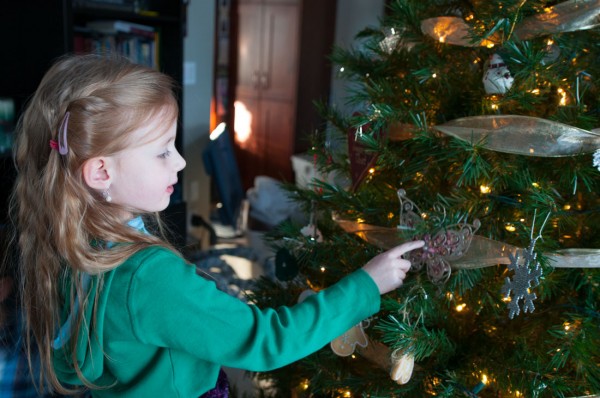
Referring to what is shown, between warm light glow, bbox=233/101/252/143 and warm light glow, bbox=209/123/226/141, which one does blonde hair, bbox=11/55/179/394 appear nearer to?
warm light glow, bbox=209/123/226/141

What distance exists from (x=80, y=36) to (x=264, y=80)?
199 centimetres

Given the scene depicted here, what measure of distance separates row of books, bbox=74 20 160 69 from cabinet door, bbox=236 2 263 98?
1693mm

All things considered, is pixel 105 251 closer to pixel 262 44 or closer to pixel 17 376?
pixel 17 376

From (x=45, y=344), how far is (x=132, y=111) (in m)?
0.41

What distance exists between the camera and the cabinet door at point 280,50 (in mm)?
4266

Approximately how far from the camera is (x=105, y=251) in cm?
89

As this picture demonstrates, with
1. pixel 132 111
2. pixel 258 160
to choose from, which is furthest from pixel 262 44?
pixel 132 111

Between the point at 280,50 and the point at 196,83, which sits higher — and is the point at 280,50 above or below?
above

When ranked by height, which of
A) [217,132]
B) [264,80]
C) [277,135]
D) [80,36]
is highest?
[80,36]

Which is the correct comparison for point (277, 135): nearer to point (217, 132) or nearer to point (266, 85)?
point (266, 85)

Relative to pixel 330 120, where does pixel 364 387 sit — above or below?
below

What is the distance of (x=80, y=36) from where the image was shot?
2725 millimetres

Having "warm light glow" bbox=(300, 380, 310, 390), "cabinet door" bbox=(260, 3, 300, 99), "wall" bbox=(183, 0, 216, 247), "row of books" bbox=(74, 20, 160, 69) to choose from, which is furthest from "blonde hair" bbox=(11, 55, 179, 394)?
"cabinet door" bbox=(260, 3, 300, 99)

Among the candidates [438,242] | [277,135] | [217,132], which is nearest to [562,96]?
[438,242]
